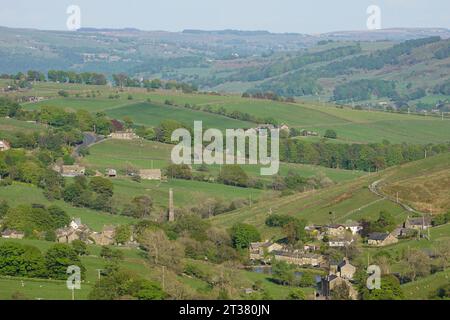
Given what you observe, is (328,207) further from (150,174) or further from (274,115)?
(274,115)

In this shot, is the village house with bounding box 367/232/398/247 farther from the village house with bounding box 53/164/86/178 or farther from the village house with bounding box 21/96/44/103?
the village house with bounding box 21/96/44/103

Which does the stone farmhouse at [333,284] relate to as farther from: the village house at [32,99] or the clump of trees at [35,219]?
the village house at [32,99]

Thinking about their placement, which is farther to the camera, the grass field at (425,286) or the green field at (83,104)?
the green field at (83,104)

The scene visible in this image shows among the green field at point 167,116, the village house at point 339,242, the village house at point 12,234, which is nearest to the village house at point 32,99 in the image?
the green field at point 167,116

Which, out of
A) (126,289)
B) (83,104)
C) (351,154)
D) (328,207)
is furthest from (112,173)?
(126,289)
